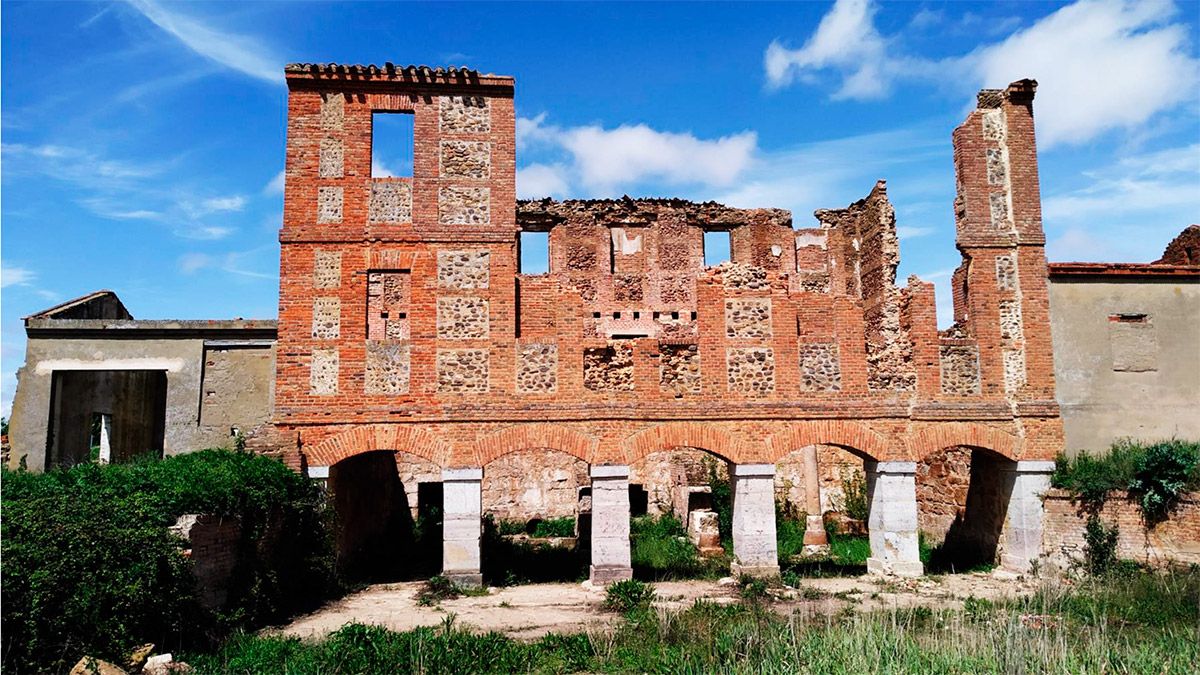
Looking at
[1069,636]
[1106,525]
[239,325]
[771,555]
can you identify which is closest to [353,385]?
[239,325]

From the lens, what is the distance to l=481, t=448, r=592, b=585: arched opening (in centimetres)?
1981

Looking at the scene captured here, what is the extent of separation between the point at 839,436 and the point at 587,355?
5208 millimetres

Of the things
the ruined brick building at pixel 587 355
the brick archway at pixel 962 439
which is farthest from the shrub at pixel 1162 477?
the brick archway at pixel 962 439

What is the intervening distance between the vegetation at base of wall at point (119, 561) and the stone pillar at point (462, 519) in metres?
3.03

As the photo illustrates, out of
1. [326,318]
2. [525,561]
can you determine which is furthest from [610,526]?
[326,318]

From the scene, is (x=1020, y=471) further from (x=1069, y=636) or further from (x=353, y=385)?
(x=353, y=385)

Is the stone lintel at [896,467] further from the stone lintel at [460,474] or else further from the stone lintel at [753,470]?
the stone lintel at [460,474]

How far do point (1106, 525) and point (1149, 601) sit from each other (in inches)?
127

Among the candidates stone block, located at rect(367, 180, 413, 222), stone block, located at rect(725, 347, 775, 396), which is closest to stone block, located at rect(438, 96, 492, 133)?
stone block, located at rect(367, 180, 413, 222)

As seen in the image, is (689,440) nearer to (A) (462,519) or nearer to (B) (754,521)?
(B) (754,521)

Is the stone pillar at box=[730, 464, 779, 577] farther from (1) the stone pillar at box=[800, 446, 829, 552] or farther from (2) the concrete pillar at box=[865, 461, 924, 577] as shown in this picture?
(1) the stone pillar at box=[800, 446, 829, 552]

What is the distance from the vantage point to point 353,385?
50.8 ft

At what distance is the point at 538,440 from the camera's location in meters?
15.6

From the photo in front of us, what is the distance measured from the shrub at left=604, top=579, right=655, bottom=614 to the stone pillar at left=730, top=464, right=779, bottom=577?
2.82 m
